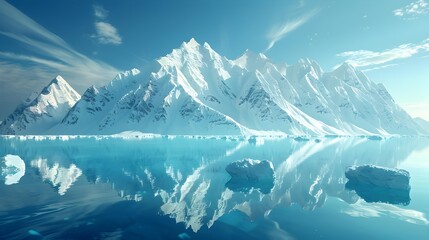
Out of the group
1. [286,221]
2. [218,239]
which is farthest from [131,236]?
[286,221]

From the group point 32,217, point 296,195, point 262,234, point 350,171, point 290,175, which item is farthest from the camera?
point 290,175

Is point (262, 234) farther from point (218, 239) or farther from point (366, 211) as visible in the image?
point (366, 211)

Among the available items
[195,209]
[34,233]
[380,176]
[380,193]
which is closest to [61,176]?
[34,233]

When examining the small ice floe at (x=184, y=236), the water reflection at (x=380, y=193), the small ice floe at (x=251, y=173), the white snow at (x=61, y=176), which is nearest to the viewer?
the small ice floe at (x=184, y=236)

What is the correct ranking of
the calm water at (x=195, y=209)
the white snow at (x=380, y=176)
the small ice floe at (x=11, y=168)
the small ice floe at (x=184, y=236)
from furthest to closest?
the small ice floe at (x=11, y=168)
the white snow at (x=380, y=176)
the calm water at (x=195, y=209)
the small ice floe at (x=184, y=236)

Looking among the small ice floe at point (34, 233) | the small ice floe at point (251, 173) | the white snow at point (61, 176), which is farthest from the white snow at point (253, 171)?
the small ice floe at point (34, 233)

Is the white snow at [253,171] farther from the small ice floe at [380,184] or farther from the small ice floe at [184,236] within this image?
the small ice floe at [184,236]

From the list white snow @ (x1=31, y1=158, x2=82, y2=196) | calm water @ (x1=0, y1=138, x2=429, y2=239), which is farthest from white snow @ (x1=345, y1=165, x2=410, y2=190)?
white snow @ (x1=31, y1=158, x2=82, y2=196)
